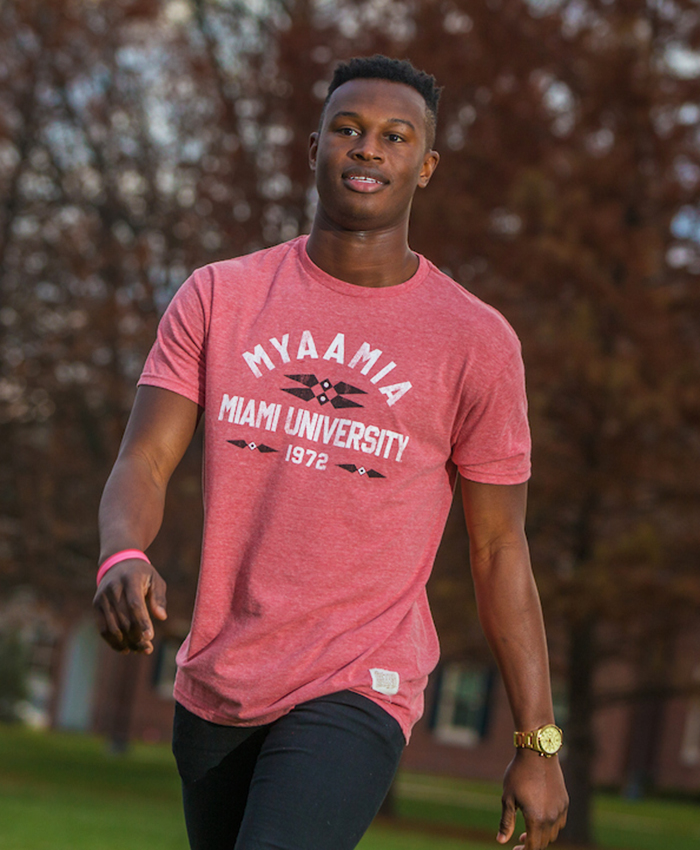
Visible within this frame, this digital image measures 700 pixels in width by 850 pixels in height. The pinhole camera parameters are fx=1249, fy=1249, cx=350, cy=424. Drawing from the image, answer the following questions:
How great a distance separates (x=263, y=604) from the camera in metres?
2.58

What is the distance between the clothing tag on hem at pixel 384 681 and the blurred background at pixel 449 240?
29.2 ft

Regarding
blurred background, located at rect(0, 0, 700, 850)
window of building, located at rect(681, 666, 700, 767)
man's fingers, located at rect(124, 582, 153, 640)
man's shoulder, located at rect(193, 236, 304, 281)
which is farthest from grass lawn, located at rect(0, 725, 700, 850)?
man's fingers, located at rect(124, 582, 153, 640)

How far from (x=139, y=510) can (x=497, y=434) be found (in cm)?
81

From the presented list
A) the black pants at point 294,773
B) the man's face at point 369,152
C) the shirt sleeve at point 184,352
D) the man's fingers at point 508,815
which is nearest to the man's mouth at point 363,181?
the man's face at point 369,152

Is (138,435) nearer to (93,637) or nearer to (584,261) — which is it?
(584,261)

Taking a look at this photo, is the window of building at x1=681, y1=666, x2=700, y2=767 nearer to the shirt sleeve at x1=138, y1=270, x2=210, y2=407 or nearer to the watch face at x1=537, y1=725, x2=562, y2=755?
the watch face at x1=537, y1=725, x2=562, y2=755

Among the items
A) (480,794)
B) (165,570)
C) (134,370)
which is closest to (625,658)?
(165,570)

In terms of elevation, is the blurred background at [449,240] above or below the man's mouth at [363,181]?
above

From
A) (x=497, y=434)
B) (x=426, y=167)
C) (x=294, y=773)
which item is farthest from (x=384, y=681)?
(x=426, y=167)

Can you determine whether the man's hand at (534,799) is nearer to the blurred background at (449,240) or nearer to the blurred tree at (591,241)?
the blurred background at (449,240)

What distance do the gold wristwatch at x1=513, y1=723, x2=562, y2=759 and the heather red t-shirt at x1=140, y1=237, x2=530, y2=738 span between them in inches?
9.3

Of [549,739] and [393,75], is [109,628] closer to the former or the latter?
[549,739]

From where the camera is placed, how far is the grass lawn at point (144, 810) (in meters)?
11.7

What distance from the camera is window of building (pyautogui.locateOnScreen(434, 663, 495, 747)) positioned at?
30891mm
